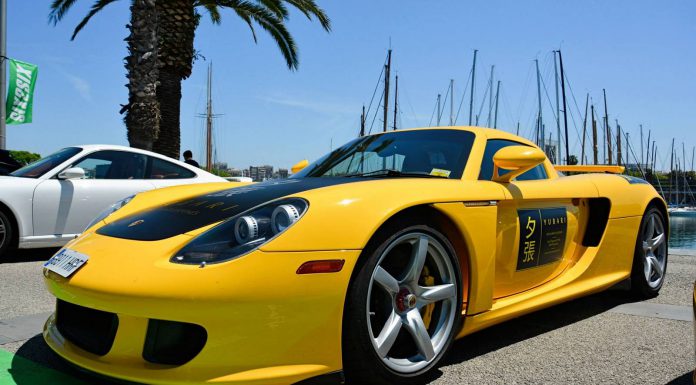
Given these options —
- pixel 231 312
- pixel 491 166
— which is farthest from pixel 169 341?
pixel 491 166

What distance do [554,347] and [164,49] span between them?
34.2 feet

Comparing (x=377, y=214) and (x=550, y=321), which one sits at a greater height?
(x=377, y=214)

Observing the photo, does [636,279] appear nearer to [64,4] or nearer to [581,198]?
[581,198]

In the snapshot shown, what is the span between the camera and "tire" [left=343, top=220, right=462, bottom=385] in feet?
6.63

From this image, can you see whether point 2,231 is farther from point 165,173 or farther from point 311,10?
point 311,10

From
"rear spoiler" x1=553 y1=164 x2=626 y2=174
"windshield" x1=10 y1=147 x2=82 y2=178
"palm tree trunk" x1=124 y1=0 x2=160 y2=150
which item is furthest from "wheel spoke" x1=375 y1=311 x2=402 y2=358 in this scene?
"palm tree trunk" x1=124 y1=0 x2=160 y2=150

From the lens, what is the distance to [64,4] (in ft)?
41.3

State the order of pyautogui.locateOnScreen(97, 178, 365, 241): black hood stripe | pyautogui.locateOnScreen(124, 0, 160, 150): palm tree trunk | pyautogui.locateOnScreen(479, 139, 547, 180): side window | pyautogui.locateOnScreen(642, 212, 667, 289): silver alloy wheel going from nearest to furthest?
pyautogui.locateOnScreen(97, 178, 365, 241): black hood stripe
pyautogui.locateOnScreen(479, 139, 547, 180): side window
pyautogui.locateOnScreen(642, 212, 667, 289): silver alloy wheel
pyautogui.locateOnScreen(124, 0, 160, 150): palm tree trunk

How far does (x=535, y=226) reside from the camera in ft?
9.55

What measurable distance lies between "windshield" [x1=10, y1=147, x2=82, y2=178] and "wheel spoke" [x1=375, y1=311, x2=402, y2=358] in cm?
470

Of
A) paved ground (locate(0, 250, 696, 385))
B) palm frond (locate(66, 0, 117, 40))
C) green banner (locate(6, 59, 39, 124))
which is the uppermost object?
palm frond (locate(66, 0, 117, 40))

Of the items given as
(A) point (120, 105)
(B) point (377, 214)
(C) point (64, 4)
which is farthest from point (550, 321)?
(C) point (64, 4)

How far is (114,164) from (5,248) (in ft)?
4.33

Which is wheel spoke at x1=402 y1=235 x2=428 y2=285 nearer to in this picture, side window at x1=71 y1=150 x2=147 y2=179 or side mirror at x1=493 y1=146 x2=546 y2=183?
side mirror at x1=493 y1=146 x2=546 y2=183
